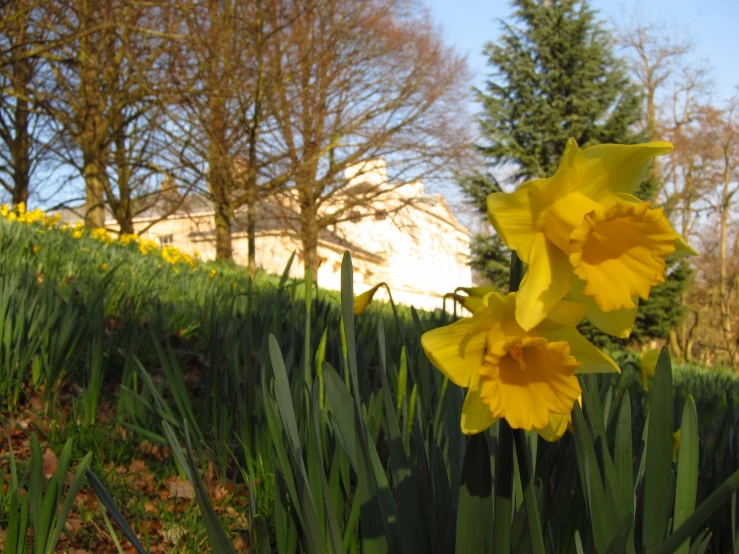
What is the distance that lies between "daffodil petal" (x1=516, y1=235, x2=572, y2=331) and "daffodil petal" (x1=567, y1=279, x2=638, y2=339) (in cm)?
2

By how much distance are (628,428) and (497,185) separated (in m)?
16.4

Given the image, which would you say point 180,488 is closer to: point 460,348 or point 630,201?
point 460,348

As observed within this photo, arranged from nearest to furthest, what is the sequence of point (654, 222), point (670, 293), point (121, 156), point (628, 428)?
1. point (654, 222)
2. point (628, 428)
3. point (121, 156)
4. point (670, 293)

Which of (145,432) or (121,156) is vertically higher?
(121,156)

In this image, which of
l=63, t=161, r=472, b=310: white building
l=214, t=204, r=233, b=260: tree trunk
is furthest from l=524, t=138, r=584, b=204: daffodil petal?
l=214, t=204, r=233, b=260: tree trunk

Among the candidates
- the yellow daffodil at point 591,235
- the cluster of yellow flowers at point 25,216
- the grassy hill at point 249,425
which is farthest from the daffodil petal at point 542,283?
the cluster of yellow flowers at point 25,216

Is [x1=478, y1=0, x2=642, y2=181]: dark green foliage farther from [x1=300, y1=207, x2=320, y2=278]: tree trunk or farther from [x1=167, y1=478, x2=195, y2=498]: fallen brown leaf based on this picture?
[x1=167, y1=478, x2=195, y2=498]: fallen brown leaf

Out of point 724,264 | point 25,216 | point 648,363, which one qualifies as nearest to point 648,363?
point 648,363

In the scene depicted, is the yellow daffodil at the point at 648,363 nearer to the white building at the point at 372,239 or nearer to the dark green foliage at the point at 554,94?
the white building at the point at 372,239

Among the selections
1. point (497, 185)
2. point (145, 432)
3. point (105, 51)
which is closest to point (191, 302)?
point (145, 432)

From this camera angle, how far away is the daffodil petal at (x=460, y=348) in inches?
26.8

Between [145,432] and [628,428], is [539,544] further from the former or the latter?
A: [145,432]

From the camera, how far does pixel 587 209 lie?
704mm

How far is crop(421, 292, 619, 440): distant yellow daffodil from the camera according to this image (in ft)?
2.06
